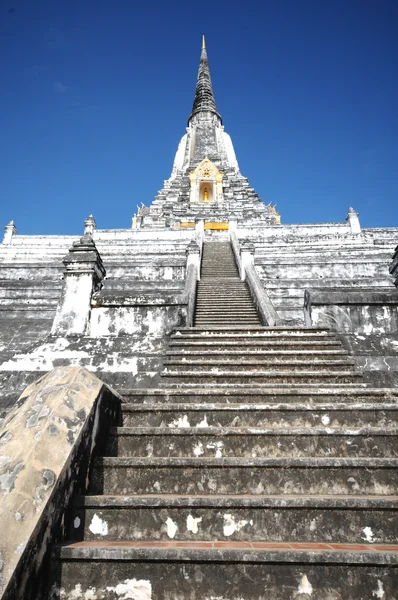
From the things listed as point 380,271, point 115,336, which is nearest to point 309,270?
point 380,271

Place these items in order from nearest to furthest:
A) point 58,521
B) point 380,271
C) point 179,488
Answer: point 58,521 → point 179,488 → point 380,271

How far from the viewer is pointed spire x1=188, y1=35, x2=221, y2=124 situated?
48.0 metres

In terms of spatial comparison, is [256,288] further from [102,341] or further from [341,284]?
[102,341]

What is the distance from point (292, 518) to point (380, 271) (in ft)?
35.1

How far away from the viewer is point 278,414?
320 cm

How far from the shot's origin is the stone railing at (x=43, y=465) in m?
1.75

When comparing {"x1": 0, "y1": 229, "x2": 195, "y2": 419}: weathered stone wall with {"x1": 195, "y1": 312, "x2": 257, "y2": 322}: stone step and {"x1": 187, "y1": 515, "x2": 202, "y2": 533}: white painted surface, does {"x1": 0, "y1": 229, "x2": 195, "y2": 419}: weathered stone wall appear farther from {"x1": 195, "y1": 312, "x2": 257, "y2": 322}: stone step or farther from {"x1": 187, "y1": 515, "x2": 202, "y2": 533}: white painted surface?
{"x1": 187, "y1": 515, "x2": 202, "y2": 533}: white painted surface

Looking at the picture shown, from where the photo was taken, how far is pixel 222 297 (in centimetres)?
966

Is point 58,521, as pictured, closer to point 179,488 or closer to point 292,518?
point 179,488

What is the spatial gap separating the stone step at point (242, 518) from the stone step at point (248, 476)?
194 mm

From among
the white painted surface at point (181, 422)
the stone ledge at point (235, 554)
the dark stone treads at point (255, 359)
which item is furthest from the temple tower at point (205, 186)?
the stone ledge at point (235, 554)

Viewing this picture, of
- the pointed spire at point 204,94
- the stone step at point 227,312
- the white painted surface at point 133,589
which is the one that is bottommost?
the white painted surface at point 133,589

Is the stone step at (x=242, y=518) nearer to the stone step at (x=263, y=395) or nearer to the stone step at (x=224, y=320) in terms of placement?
the stone step at (x=263, y=395)

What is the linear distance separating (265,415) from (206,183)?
34.2 meters
